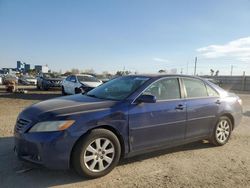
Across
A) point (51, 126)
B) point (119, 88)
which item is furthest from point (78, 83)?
point (51, 126)

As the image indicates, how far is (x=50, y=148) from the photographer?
3.92m

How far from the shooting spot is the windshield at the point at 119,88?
4978 mm

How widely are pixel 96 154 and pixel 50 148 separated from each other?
72 centimetres

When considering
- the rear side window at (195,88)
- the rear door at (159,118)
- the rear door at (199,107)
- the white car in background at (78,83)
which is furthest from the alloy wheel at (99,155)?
the white car in background at (78,83)

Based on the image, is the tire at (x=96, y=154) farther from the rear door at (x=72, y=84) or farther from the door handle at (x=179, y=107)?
the rear door at (x=72, y=84)

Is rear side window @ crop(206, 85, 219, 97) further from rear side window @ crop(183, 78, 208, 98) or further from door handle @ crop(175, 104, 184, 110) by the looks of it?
door handle @ crop(175, 104, 184, 110)

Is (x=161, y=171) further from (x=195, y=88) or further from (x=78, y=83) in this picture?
(x=78, y=83)

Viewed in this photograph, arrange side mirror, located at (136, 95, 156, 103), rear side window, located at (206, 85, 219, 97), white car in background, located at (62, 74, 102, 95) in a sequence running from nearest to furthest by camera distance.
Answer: side mirror, located at (136, 95, 156, 103)
rear side window, located at (206, 85, 219, 97)
white car in background, located at (62, 74, 102, 95)

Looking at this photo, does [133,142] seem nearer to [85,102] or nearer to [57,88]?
[85,102]

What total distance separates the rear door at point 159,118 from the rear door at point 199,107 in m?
0.21

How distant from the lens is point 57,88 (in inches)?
906

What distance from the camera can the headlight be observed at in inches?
157

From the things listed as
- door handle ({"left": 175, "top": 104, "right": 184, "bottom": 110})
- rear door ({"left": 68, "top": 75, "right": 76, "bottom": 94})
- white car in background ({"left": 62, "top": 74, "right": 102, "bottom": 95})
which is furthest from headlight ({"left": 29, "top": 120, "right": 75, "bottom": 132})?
rear door ({"left": 68, "top": 75, "right": 76, "bottom": 94})

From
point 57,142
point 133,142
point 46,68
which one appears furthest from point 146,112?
point 46,68
